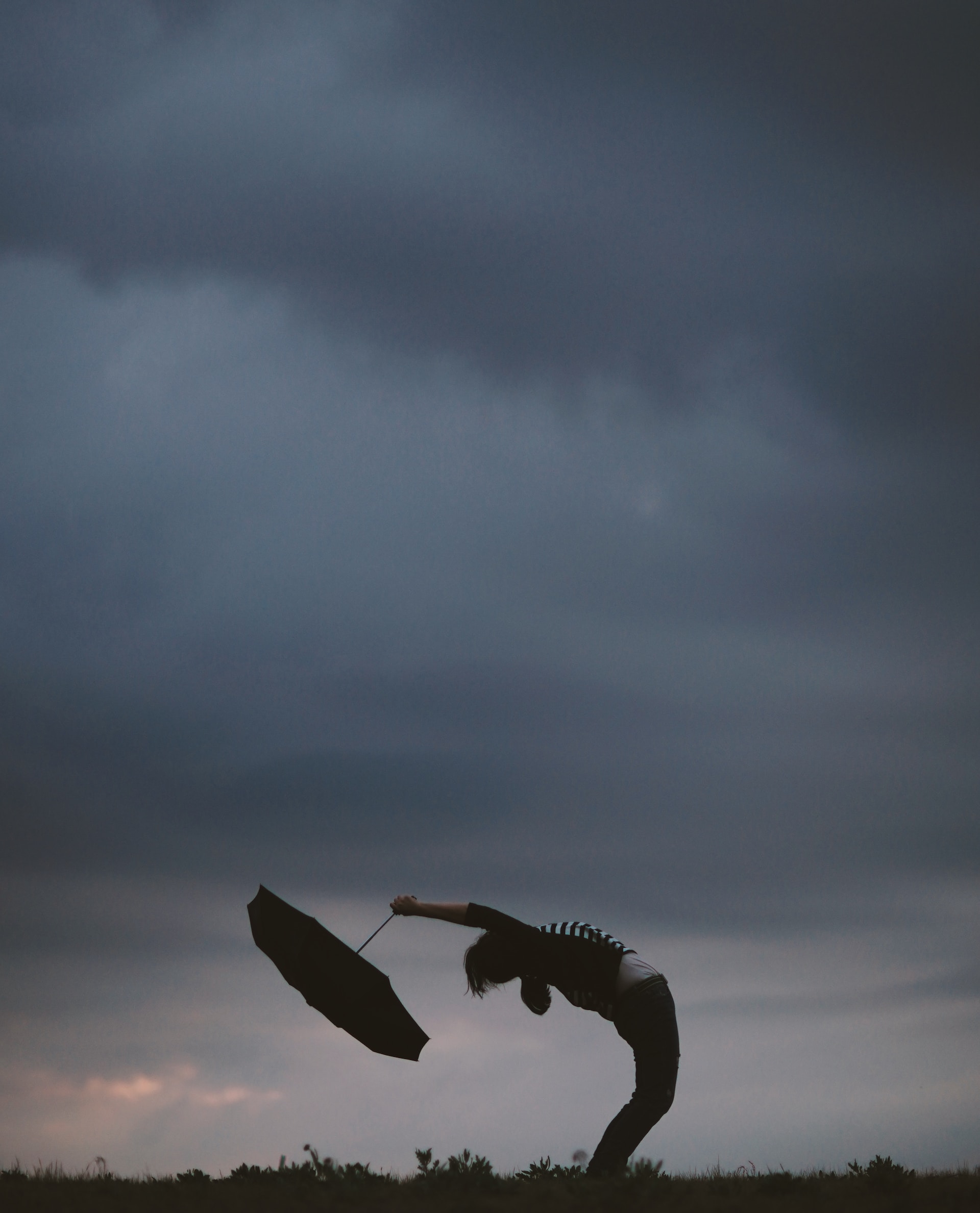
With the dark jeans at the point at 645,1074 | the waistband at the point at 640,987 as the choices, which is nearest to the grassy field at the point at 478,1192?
the dark jeans at the point at 645,1074

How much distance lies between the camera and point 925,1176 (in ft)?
36.1

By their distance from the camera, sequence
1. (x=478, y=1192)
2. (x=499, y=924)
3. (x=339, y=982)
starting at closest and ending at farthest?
(x=478, y=1192) < (x=499, y=924) < (x=339, y=982)

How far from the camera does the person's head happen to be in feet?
32.1

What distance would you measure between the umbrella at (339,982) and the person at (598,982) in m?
0.69

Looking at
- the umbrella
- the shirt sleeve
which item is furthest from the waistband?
the umbrella

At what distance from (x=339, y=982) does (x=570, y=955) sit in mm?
2064

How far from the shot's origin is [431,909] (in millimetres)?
9781

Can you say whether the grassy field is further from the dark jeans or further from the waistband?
the waistband

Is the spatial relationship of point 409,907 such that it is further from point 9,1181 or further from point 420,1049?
point 9,1181

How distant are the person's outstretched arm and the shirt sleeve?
0.21ft

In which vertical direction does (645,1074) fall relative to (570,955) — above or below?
below

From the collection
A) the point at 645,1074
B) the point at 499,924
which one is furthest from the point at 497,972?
the point at 645,1074

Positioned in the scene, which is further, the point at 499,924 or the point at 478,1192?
the point at 499,924

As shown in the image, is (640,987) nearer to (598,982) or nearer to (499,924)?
(598,982)
